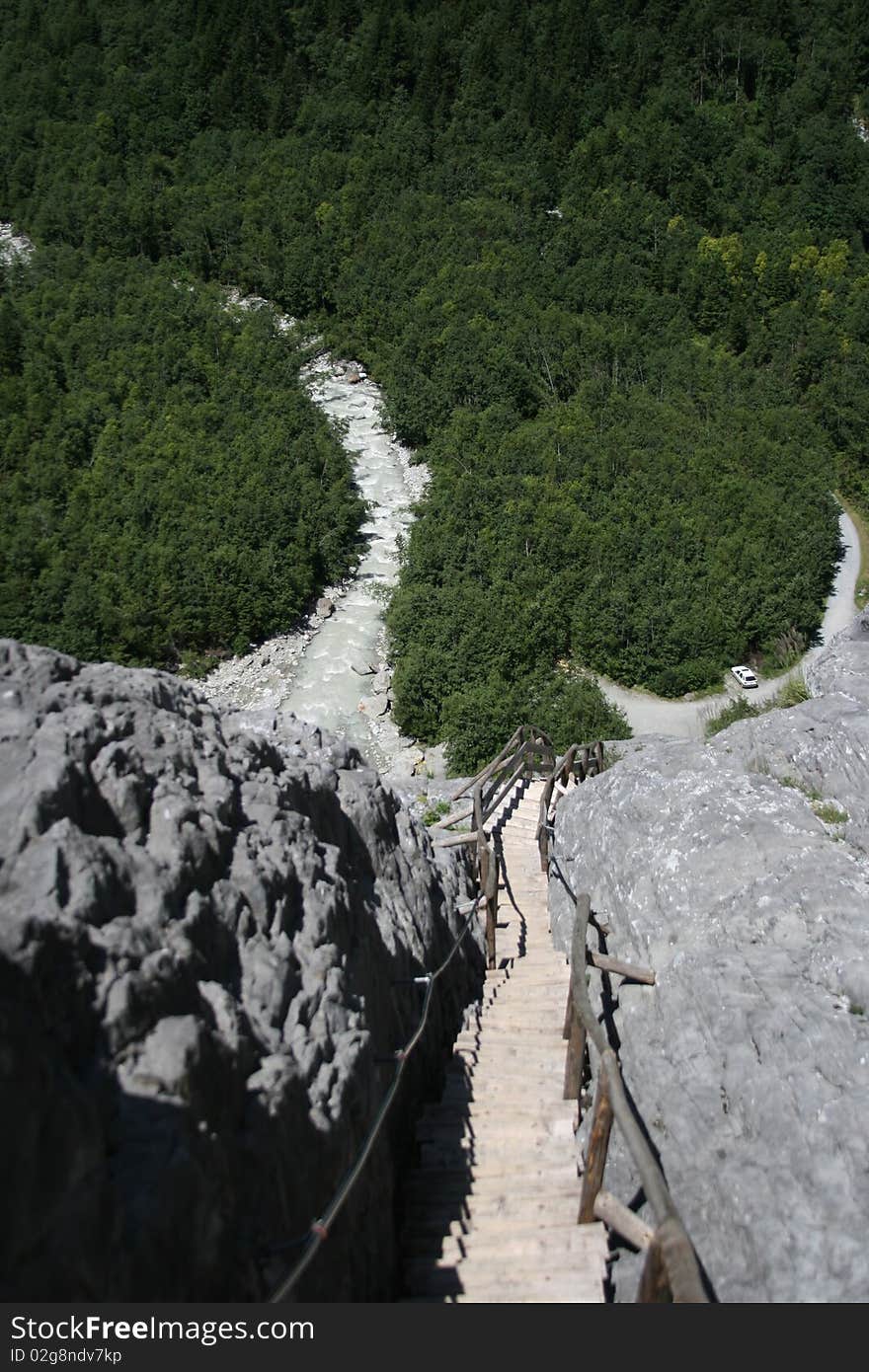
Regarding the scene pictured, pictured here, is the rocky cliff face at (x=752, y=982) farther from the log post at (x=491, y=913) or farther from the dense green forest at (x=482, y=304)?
the dense green forest at (x=482, y=304)

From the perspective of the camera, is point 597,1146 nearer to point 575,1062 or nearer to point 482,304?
point 575,1062

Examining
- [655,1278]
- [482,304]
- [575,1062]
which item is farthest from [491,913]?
[482,304]

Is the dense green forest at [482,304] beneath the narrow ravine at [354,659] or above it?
above

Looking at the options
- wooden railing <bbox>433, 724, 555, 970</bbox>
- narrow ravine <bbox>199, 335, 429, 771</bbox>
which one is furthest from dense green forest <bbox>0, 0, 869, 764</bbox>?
wooden railing <bbox>433, 724, 555, 970</bbox>

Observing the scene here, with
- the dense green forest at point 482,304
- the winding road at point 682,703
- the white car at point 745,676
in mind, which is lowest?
the winding road at point 682,703

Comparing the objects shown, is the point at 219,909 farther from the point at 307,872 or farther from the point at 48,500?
the point at 48,500

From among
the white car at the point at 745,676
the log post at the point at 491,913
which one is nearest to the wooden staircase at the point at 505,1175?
the log post at the point at 491,913
